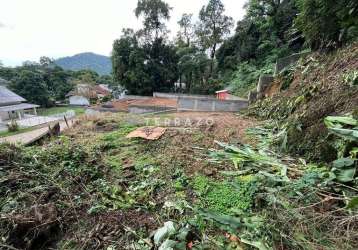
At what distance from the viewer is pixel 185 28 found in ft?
60.8

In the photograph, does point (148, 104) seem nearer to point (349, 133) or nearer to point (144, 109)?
point (144, 109)

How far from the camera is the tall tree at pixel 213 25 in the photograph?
55.3 feet

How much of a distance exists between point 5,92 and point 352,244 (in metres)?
25.7

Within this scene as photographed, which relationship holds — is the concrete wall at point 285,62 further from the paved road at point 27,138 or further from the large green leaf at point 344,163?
the paved road at point 27,138

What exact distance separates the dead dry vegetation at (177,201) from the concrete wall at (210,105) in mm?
4655

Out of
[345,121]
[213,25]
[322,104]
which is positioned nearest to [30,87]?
[213,25]

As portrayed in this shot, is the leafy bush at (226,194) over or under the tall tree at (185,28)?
under

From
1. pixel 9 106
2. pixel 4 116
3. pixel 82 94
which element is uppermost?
pixel 82 94

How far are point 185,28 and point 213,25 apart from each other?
8.35 ft

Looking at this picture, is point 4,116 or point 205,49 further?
point 4,116

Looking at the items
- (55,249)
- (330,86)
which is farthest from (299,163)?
(55,249)

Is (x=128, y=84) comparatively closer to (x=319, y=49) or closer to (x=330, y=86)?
(x=319, y=49)

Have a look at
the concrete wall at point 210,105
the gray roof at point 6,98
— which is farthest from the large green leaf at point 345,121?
the gray roof at point 6,98

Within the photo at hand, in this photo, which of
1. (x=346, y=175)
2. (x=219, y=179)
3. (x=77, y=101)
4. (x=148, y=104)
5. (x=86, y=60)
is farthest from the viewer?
(x=86, y=60)
